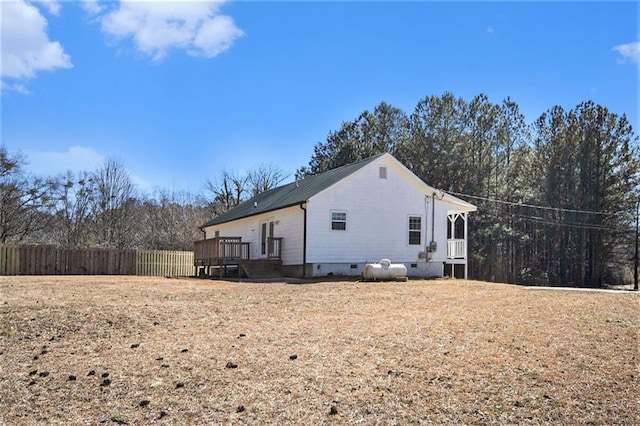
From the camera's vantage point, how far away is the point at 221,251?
23359mm

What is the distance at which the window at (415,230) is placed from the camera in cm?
2317

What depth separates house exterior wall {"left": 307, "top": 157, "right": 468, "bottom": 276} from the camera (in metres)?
21.3

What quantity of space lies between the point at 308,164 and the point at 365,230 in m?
28.3

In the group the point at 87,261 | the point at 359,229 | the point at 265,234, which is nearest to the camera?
the point at 359,229

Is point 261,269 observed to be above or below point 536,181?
below

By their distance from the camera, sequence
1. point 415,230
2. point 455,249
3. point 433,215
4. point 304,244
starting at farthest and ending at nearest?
point 455,249, point 433,215, point 415,230, point 304,244

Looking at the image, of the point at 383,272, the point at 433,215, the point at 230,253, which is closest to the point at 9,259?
the point at 230,253

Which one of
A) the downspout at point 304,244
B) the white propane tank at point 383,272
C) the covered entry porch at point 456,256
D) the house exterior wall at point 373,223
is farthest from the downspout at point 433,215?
the downspout at point 304,244

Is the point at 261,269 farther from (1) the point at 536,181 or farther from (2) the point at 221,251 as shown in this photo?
(1) the point at 536,181

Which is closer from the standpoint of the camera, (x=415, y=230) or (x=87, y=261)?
(x=415, y=230)

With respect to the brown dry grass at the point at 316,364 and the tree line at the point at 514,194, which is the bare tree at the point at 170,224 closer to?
the tree line at the point at 514,194

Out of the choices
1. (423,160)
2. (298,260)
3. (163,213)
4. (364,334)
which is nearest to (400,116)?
(423,160)

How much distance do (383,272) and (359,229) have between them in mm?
4124

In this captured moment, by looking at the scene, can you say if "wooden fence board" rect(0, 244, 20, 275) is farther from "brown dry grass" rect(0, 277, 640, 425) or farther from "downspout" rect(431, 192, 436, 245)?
"downspout" rect(431, 192, 436, 245)
